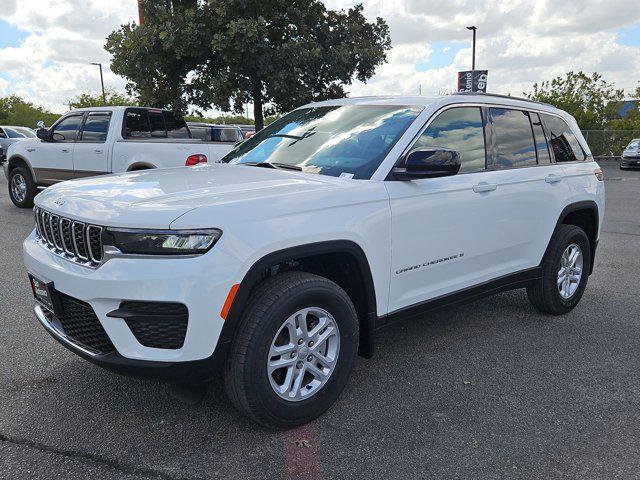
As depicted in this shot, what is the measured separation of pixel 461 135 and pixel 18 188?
388 inches

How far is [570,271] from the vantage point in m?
5.08

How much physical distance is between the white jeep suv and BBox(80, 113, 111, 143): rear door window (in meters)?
6.04

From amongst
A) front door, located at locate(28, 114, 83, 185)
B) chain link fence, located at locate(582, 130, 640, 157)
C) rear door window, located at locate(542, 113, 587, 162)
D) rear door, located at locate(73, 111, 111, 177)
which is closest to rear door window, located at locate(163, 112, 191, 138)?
rear door, located at locate(73, 111, 111, 177)

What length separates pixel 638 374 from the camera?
386cm

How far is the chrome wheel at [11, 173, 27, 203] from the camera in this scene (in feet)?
36.2

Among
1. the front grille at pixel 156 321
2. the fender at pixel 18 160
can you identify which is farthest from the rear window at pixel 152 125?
the front grille at pixel 156 321

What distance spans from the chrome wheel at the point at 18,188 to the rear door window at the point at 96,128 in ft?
6.42

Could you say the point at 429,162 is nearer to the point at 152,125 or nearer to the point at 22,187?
the point at 152,125

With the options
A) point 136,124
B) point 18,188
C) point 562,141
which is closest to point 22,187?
point 18,188

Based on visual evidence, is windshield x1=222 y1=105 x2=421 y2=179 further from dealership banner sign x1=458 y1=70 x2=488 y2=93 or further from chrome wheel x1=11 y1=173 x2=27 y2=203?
dealership banner sign x1=458 y1=70 x2=488 y2=93

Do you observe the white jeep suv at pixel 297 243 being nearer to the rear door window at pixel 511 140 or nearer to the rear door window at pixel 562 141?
the rear door window at pixel 511 140

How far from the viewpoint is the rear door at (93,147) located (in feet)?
31.7

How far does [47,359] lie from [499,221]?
3.26m

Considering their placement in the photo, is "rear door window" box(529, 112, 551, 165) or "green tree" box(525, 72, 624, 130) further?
"green tree" box(525, 72, 624, 130)
